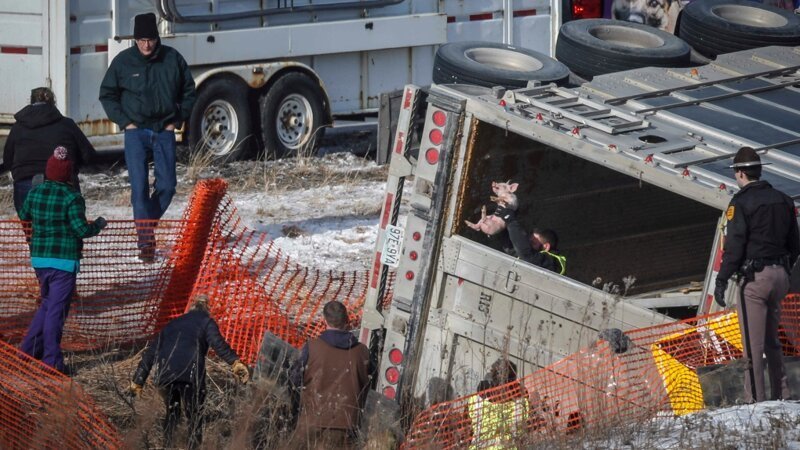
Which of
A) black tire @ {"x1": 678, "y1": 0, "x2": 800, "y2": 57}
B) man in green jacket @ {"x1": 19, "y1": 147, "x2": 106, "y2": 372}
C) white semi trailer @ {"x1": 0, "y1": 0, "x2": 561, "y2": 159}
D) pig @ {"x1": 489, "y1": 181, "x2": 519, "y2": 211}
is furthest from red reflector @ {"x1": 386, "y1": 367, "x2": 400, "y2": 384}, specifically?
white semi trailer @ {"x1": 0, "y1": 0, "x2": 561, "y2": 159}

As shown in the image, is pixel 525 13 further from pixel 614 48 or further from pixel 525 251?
pixel 525 251

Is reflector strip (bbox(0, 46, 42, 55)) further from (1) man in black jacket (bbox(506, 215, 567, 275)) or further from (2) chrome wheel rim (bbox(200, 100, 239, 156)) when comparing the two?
(1) man in black jacket (bbox(506, 215, 567, 275))

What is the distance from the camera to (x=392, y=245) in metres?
7.70

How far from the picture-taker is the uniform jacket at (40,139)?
9.77m

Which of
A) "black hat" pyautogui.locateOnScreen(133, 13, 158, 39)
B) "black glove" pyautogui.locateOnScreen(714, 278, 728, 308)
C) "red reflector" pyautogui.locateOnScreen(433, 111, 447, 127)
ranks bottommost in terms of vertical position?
"black glove" pyautogui.locateOnScreen(714, 278, 728, 308)

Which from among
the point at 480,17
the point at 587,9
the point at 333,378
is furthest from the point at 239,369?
the point at 587,9

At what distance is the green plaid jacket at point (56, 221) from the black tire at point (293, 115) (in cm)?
560

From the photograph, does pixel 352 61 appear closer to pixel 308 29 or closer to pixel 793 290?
pixel 308 29

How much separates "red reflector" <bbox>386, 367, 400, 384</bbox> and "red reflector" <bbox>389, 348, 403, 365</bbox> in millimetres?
38

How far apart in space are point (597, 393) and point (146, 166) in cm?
541

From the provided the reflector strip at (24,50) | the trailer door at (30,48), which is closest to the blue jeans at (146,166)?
the trailer door at (30,48)

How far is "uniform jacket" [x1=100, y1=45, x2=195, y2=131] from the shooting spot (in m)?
10.8

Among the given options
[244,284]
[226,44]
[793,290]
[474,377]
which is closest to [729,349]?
[793,290]

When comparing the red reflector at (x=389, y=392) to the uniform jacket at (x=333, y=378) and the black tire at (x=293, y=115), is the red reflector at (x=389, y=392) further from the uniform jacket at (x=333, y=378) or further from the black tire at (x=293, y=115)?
the black tire at (x=293, y=115)
